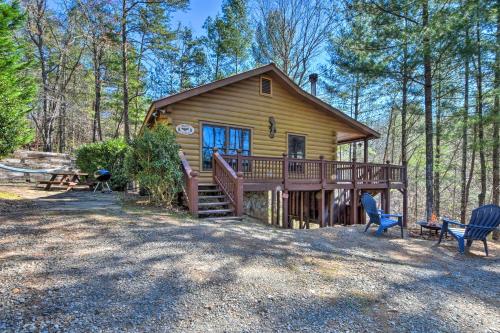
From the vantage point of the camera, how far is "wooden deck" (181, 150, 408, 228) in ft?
25.1

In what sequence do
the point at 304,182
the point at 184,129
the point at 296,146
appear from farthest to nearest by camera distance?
the point at 296,146
the point at 304,182
the point at 184,129

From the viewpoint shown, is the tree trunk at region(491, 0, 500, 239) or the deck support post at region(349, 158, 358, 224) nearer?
the tree trunk at region(491, 0, 500, 239)

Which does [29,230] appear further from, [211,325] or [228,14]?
[228,14]

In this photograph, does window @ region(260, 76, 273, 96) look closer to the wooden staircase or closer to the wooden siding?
the wooden siding

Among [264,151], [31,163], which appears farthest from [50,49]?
[264,151]

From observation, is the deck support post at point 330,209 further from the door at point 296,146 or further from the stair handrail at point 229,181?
the stair handrail at point 229,181

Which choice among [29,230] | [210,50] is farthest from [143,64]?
[29,230]

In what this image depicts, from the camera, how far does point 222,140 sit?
962 cm

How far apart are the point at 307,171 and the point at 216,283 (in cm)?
724

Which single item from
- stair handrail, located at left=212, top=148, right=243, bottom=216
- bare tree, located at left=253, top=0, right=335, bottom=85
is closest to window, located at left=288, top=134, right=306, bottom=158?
stair handrail, located at left=212, top=148, right=243, bottom=216

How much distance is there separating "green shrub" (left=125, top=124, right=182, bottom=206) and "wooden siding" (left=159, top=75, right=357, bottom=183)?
1441mm

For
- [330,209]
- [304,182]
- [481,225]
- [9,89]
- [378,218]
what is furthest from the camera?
[330,209]

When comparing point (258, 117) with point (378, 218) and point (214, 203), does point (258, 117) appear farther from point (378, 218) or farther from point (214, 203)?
point (378, 218)

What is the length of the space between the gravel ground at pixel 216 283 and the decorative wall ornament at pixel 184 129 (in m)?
4.14
